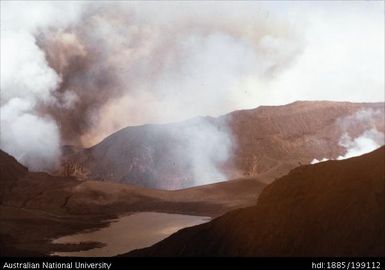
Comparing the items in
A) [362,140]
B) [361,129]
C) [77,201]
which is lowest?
[77,201]

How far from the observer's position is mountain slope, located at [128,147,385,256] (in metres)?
12.0

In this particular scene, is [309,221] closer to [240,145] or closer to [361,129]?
[240,145]

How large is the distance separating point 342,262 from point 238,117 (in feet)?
211

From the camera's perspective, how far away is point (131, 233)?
28375 millimetres

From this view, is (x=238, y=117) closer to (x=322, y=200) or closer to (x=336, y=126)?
(x=336, y=126)

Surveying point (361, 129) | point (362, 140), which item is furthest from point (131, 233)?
point (361, 129)

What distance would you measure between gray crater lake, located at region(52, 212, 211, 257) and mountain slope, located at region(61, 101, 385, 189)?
2975 cm

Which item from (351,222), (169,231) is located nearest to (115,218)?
(169,231)

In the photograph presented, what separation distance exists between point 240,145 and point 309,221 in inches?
2265

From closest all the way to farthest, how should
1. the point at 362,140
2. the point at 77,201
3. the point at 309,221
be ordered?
the point at 309,221, the point at 77,201, the point at 362,140

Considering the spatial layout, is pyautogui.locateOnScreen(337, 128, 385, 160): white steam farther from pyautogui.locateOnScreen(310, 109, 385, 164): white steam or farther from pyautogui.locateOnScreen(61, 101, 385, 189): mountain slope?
pyautogui.locateOnScreen(61, 101, 385, 189): mountain slope

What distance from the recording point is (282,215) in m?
14.4

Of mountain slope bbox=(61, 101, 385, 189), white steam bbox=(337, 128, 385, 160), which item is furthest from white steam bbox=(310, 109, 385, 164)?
mountain slope bbox=(61, 101, 385, 189)

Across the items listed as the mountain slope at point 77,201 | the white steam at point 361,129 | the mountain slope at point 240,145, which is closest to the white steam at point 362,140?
the white steam at point 361,129
